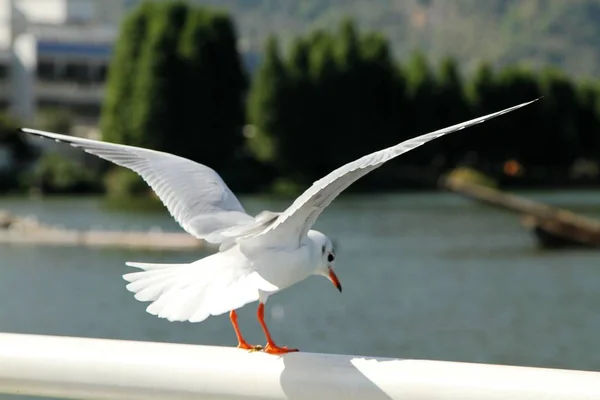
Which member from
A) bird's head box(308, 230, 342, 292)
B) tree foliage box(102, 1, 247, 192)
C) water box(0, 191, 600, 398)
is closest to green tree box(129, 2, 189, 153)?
tree foliage box(102, 1, 247, 192)

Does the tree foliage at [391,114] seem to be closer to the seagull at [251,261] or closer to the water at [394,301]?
the water at [394,301]

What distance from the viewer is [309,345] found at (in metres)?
16.0

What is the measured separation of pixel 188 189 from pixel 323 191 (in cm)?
85

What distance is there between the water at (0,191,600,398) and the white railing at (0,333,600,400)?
11998 millimetres

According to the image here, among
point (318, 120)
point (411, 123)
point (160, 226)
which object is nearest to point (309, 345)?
point (160, 226)

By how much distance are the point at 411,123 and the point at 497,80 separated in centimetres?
1111

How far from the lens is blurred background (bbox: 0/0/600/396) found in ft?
60.7

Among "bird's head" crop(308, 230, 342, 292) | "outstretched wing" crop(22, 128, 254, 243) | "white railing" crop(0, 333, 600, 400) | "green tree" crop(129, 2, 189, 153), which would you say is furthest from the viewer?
"green tree" crop(129, 2, 189, 153)

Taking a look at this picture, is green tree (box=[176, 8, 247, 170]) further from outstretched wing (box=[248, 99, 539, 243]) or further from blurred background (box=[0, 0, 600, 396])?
outstretched wing (box=[248, 99, 539, 243])

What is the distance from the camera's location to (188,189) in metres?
3.66

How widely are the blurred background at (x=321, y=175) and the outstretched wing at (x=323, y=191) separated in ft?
38.6

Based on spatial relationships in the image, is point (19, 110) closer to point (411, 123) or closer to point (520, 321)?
point (411, 123)

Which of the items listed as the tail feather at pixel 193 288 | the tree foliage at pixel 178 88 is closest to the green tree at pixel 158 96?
the tree foliage at pixel 178 88

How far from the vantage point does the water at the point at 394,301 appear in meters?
16.3
